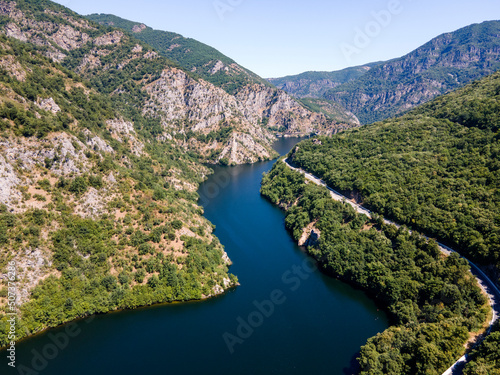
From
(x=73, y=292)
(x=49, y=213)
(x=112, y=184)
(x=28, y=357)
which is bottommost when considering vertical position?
(x=28, y=357)

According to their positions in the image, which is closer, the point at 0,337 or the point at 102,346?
the point at 0,337

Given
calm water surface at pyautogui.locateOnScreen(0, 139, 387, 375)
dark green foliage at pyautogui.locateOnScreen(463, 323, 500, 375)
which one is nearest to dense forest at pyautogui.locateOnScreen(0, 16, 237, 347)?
calm water surface at pyautogui.locateOnScreen(0, 139, 387, 375)

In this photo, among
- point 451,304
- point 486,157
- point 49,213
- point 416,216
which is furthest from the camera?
point 486,157

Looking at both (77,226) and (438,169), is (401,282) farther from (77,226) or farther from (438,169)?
(77,226)

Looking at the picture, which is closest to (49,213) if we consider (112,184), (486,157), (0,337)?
(112,184)

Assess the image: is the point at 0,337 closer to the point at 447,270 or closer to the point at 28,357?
A: the point at 28,357

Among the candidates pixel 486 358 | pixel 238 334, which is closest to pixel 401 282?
pixel 486 358

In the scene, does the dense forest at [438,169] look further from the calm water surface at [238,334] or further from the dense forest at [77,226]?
the dense forest at [77,226]
